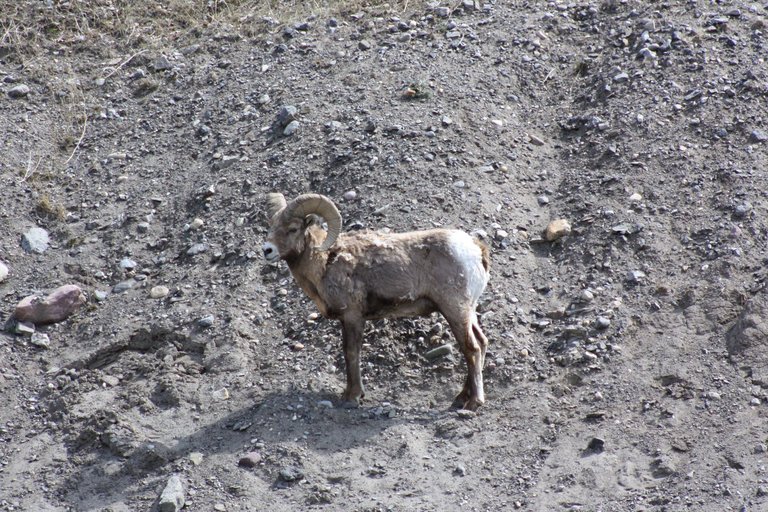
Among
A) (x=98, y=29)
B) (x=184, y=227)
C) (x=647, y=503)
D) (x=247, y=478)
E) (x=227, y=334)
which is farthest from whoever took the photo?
(x=98, y=29)

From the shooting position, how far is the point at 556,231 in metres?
12.5

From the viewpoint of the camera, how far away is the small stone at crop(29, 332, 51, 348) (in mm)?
12172

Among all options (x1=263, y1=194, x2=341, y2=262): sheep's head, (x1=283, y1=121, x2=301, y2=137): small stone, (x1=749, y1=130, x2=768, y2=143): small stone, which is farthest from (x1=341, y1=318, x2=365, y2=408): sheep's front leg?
(x1=749, y1=130, x2=768, y2=143): small stone

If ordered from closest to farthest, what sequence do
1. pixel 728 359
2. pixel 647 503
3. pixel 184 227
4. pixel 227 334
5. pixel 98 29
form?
pixel 647 503
pixel 728 359
pixel 227 334
pixel 184 227
pixel 98 29

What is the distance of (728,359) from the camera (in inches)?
424

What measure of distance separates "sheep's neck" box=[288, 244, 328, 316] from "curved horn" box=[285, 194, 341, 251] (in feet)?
0.85

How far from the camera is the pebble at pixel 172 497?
9461 millimetres

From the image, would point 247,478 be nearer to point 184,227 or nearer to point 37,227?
point 184,227

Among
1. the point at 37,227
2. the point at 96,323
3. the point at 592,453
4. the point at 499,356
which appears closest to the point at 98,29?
the point at 37,227

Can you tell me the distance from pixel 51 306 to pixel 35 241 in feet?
4.88

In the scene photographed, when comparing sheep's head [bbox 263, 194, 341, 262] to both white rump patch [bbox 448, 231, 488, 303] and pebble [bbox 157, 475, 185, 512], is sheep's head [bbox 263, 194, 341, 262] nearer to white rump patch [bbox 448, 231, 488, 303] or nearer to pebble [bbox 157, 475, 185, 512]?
white rump patch [bbox 448, 231, 488, 303]

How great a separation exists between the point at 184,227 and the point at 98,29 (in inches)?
226

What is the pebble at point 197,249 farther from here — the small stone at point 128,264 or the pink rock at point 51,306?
the pink rock at point 51,306

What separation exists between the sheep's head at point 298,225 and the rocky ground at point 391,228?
1357 mm
